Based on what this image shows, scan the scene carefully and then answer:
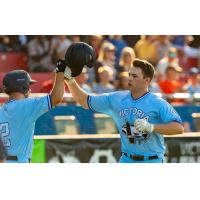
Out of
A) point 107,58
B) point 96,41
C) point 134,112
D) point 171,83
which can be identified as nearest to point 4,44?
point 96,41

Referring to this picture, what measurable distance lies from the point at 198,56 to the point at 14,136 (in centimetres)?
771

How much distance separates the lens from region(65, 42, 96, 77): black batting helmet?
321 inches

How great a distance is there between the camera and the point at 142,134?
7.91 meters

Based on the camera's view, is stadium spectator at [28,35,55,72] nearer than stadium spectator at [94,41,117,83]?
No

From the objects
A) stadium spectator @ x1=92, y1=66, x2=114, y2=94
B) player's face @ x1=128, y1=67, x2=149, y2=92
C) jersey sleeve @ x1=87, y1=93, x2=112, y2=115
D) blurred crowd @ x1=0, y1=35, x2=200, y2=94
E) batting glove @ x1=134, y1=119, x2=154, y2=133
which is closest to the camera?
batting glove @ x1=134, y1=119, x2=154, y2=133

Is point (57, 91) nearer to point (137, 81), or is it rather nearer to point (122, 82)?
point (137, 81)

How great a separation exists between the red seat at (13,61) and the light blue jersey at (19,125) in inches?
251

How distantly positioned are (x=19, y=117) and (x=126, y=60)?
6145mm

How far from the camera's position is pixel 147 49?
14.2 m

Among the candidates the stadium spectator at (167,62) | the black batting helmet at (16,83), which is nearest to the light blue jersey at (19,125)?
the black batting helmet at (16,83)

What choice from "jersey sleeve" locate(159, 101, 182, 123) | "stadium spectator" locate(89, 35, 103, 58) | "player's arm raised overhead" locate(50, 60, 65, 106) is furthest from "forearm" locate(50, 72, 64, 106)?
"stadium spectator" locate(89, 35, 103, 58)

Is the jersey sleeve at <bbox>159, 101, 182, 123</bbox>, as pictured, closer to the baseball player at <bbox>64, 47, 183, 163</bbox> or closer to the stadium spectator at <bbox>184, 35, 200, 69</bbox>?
the baseball player at <bbox>64, 47, 183, 163</bbox>
